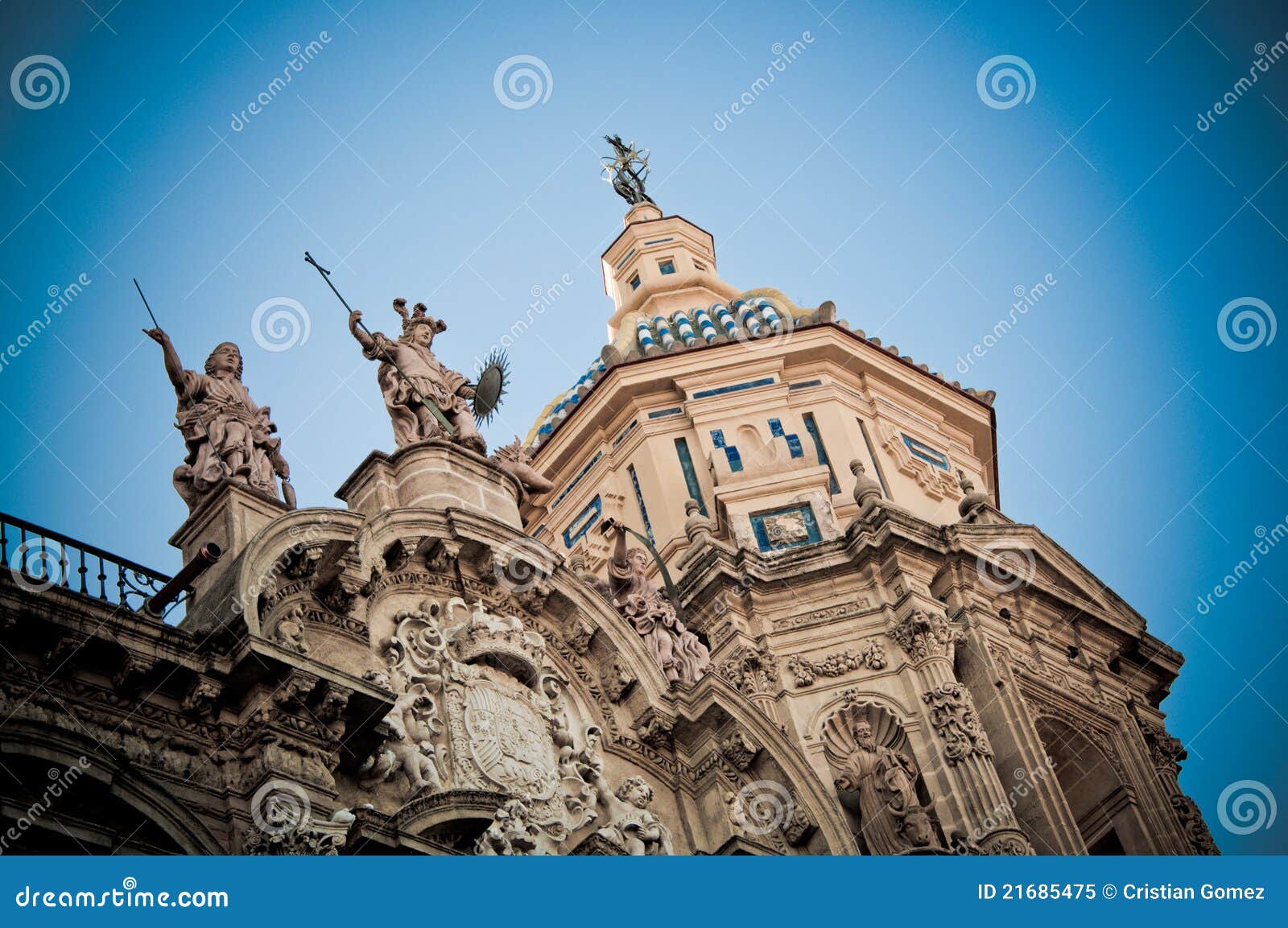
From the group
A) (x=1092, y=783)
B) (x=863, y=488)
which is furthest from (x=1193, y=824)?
(x=863, y=488)

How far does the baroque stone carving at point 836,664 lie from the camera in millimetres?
29672

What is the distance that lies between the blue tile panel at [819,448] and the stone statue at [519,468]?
353 inches

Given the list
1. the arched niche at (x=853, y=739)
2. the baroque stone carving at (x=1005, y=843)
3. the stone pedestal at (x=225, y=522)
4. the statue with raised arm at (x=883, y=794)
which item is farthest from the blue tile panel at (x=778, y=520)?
the stone pedestal at (x=225, y=522)

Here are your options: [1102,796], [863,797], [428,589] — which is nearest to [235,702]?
[428,589]

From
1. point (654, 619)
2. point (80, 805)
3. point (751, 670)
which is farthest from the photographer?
point (751, 670)

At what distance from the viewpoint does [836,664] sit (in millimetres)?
29781

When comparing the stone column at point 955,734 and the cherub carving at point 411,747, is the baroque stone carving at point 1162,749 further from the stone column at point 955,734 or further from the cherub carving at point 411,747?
the cherub carving at point 411,747

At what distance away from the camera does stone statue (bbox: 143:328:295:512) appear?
2181 centimetres

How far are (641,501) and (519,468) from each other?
9.53 meters

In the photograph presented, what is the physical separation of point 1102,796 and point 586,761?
1175cm

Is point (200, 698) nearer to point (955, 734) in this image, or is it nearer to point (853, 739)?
point (853, 739)

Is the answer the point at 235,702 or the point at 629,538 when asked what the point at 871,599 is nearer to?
the point at 629,538

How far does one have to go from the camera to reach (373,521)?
22656 millimetres

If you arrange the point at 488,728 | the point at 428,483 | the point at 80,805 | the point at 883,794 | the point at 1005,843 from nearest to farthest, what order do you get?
the point at 80,805 → the point at 488,728 → the point at 428,483 → the point at 1005,843 → the point at 883,794
